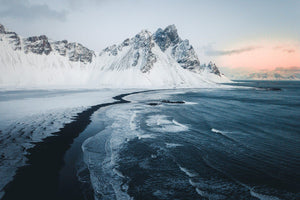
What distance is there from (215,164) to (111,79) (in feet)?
477

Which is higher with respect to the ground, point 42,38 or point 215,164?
point 42,38

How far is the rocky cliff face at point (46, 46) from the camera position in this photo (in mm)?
149500

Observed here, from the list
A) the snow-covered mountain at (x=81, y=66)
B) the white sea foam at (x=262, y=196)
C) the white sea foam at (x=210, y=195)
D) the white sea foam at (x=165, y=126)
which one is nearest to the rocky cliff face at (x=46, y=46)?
the snow-covered mountain at (x=81, y=66)

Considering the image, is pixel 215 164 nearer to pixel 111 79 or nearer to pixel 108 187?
pixel 108 187

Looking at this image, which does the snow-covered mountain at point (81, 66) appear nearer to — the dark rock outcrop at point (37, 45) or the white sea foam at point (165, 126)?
the dark rock outcrop at point (37, 45)

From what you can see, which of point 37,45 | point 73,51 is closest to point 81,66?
point 73,51

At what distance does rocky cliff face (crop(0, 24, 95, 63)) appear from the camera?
149500 mm

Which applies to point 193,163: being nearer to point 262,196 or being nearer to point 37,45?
point 262,196

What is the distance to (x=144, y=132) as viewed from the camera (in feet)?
58.0

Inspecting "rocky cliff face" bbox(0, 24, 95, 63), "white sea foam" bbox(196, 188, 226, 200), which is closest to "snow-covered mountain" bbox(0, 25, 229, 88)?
"rocky cliff face" bbox(0, 24, 95, 63)

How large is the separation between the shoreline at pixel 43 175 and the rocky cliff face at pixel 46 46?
18534cm

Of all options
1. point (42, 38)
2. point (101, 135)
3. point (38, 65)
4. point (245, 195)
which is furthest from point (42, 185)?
point (42, 38)

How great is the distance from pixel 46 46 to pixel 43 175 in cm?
19744

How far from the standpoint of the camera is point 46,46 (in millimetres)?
166250
